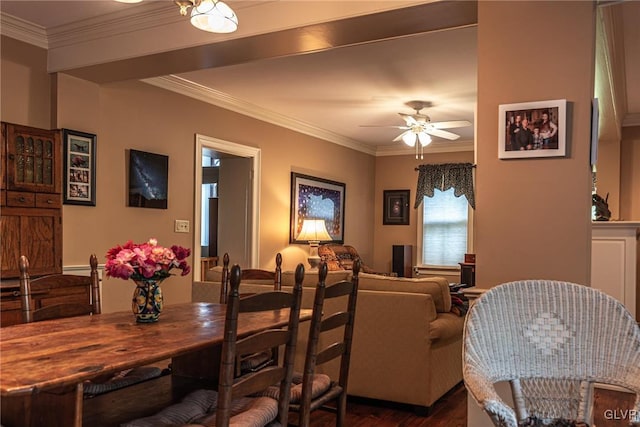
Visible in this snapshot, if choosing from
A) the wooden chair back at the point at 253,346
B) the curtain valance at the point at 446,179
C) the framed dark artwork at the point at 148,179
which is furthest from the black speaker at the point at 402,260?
the wooden chair back at the point at 253,346

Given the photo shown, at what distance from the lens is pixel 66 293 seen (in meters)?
3.65

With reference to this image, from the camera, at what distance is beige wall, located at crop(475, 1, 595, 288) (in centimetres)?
230

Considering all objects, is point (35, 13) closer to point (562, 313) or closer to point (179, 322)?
point (179, 322)

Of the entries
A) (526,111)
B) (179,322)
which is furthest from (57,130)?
(526,111)

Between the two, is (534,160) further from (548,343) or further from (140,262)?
(140,262)

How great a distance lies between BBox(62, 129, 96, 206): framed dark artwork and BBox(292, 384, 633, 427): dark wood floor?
2390mm

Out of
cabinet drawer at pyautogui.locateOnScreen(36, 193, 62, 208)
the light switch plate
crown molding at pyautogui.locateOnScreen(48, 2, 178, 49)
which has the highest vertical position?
crown molding at pyautogui.locateOnScreen(48, 2, 178, 49)

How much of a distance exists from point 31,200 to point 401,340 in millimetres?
2611

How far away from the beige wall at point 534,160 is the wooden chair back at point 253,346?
104cm

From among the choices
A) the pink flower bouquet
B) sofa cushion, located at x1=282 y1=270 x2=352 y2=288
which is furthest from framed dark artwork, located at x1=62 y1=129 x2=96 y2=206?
the pink flower bouquet

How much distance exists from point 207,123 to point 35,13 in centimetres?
208

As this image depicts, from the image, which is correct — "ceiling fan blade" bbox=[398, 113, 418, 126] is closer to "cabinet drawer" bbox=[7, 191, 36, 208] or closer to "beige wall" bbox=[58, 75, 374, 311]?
"beige wall" bbox=[58, 75, 374, 311]

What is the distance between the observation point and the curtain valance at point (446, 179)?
25.1 ft

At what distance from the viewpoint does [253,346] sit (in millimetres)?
Result: 1718
